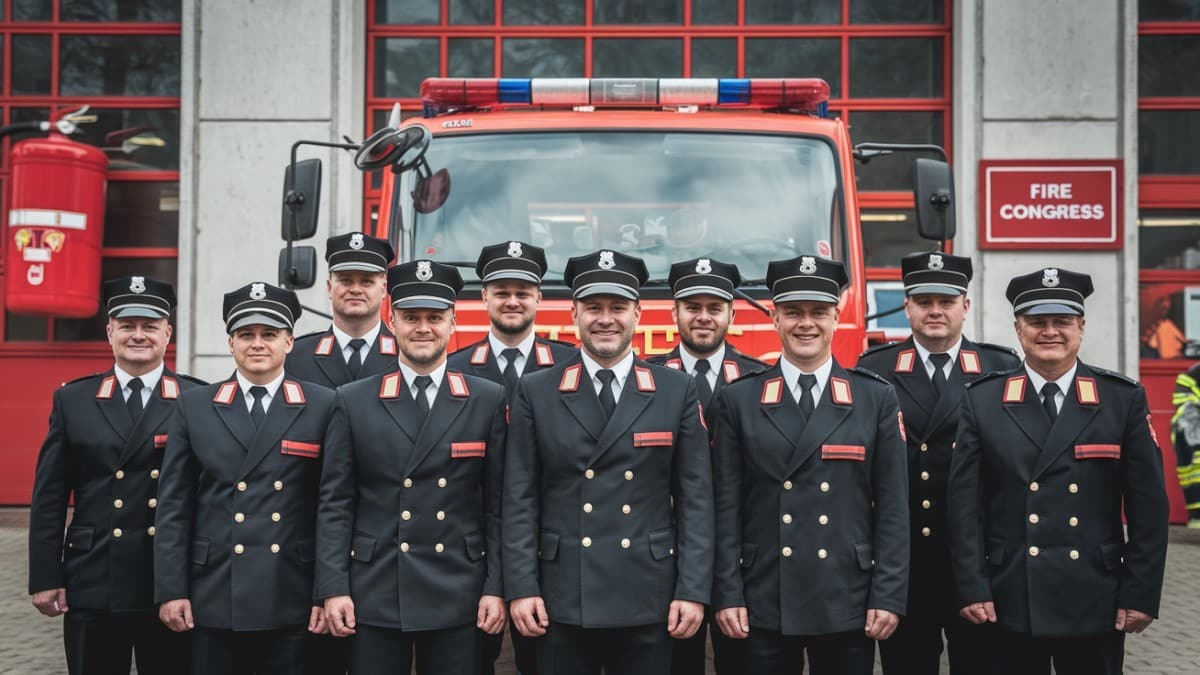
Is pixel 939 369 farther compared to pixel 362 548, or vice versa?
pixel 939 369

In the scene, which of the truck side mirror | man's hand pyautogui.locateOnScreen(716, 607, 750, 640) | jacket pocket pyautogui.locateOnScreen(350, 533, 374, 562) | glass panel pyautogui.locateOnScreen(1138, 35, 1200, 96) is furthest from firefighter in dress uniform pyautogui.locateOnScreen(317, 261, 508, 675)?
glass panel pyautogui.locateOnScreen(1138, 35, 1200, 96)

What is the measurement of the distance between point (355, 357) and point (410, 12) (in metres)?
7.70

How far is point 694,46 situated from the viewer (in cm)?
1188

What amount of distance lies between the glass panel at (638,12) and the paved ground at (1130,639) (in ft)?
22.0

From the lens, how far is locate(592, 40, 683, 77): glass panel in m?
11.9

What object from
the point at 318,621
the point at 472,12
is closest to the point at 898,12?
the point at 472,12

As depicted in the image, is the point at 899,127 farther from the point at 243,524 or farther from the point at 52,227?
the point at 243,524

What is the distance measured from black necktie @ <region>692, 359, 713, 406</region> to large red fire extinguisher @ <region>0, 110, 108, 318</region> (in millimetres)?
8412

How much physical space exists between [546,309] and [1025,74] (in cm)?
752

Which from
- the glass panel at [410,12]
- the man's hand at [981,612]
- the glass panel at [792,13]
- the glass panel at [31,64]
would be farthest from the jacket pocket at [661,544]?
the glass panel at [31,64]

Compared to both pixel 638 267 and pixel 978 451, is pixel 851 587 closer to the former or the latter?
pixel 978 451

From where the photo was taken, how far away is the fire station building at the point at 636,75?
1129 cm

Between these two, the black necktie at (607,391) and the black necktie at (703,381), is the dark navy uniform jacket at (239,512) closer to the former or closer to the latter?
the black necktie at (607,391)

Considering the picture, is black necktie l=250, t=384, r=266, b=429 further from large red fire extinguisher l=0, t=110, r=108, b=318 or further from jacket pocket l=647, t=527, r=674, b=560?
large red fire extinguisher l=0, t=110, r=108, b=318
